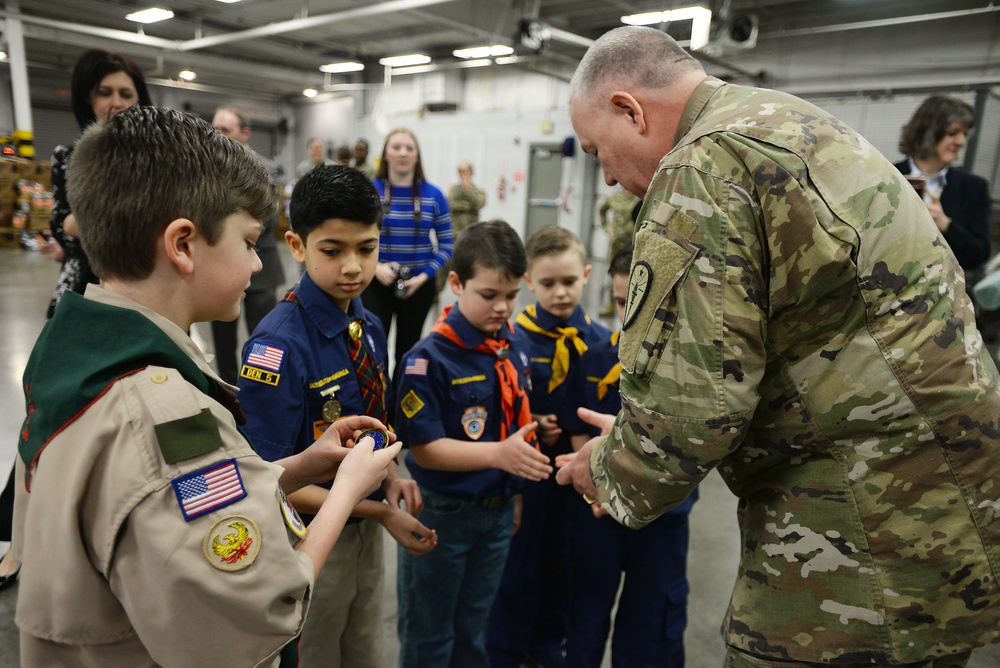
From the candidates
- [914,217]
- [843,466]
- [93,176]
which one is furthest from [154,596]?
[914,217]

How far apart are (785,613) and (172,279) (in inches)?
43.7

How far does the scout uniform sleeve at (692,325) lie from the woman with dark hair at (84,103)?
204 cm

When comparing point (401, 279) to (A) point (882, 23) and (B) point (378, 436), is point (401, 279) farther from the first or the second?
(A) point (882, 23)

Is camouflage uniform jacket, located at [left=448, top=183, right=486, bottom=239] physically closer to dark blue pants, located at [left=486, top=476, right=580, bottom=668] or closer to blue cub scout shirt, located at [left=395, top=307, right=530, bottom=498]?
dark blue pants, located at [left=486, top=476, right=580, bottom=668]

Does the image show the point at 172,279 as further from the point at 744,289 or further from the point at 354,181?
the point at 744,289

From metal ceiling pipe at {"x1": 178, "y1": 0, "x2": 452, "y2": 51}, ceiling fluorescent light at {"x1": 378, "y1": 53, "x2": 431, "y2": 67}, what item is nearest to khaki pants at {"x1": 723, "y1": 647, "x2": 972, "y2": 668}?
metal ceiling pipe at {"x1": 178, "y1": 0, "x2": 452, "y2": 51}

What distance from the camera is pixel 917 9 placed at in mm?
7301

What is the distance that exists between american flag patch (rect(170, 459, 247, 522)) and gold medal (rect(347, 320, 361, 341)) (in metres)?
0.73

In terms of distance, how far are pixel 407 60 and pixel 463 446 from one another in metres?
11.3

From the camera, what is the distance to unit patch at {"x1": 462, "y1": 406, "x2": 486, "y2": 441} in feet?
5.32

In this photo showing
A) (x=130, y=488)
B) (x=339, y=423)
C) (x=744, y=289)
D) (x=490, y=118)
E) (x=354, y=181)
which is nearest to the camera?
(x=130, y=488)

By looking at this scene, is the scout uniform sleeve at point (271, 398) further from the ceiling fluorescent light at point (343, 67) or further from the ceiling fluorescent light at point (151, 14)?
the ceiling fluorescent light at point (343, 67)

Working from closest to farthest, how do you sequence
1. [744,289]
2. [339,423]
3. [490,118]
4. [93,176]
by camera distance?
[93,176]
[744,289]
[339,423]
[490,118]

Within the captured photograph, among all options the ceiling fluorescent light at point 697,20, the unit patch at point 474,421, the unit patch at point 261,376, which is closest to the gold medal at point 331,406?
the unit patch at point 261,376
